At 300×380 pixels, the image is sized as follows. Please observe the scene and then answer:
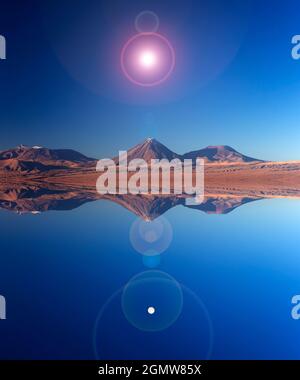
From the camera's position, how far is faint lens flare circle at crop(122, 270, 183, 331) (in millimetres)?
1830

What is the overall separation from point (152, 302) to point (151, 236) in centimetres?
44

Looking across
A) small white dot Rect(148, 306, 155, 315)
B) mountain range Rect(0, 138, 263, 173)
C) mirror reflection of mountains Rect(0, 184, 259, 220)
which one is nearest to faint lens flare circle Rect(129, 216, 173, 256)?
mirror reflection of mountains Rect(0, 184, 259, 220)

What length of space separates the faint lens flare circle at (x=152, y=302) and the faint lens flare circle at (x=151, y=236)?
17cm

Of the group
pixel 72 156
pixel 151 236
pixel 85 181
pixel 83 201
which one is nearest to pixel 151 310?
pixel 151 236

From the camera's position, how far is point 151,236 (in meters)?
2.14

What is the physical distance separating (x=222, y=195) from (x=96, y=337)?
1468mm

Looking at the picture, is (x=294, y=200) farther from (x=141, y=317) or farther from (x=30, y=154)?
(x=30, y=154)

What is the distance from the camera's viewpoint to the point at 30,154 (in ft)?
7.75

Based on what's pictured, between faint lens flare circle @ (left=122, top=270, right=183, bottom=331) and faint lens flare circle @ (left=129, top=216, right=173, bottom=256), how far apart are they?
167 millimetres

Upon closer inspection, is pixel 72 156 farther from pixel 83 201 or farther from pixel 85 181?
pixel 83 201

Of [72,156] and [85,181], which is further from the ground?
[72,156]

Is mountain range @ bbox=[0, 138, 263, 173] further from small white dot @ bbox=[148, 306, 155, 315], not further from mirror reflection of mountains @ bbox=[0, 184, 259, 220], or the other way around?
small white dot @ bbox=[148, 306, 155, 315]

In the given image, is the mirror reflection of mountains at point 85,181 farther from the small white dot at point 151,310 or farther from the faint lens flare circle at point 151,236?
the small white dot at point 151,310

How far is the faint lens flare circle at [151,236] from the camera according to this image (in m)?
2.08
